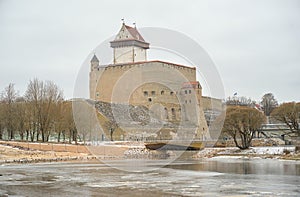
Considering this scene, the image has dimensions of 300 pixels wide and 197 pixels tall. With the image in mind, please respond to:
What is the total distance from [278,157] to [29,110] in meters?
32.8

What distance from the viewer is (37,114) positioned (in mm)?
58281

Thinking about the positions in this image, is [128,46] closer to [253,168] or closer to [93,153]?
[93,153]

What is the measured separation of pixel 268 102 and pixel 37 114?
7467 cm

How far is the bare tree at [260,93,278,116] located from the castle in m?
22.6

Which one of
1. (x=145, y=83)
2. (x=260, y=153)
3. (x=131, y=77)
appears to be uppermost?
(x=131, y=77)

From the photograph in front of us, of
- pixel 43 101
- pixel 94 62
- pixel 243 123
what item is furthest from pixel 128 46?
pixel 243 123

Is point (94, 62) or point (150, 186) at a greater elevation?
point (94, 62)

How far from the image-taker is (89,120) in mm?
57125

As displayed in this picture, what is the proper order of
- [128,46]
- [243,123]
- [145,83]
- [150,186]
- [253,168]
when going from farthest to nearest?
Answer: [128,46] < [145,83] < [243,123] < [253,168] < [150,186]

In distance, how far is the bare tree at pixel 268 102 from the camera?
116 metres

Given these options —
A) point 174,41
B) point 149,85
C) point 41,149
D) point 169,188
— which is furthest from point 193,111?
point 169,188

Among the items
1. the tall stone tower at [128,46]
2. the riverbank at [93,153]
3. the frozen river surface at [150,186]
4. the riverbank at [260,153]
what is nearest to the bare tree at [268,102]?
the tall stone tower at [128,46]

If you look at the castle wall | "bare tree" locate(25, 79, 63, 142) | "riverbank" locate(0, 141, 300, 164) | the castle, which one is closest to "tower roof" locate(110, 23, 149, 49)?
the castle

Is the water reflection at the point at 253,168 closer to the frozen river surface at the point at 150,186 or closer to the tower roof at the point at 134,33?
the frozen river surface at the point at 150,186
